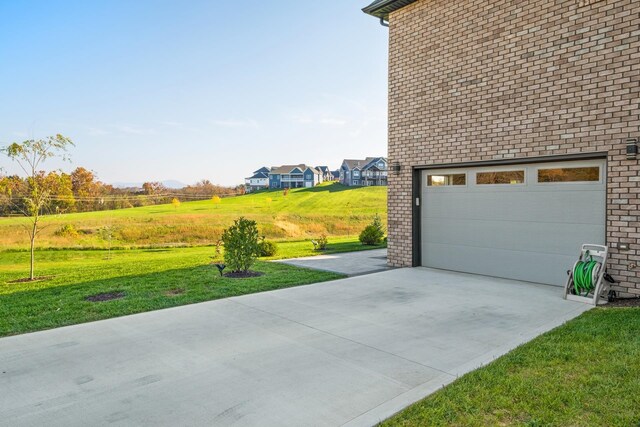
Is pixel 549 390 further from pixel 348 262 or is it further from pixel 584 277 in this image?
pixel 348 262

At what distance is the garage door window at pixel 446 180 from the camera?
8477mm

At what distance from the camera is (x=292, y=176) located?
8038 cm

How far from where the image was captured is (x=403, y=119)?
9250mm

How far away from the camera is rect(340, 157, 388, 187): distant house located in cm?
6944

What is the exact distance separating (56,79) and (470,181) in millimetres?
19998

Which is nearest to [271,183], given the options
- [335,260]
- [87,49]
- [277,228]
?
[277,228]

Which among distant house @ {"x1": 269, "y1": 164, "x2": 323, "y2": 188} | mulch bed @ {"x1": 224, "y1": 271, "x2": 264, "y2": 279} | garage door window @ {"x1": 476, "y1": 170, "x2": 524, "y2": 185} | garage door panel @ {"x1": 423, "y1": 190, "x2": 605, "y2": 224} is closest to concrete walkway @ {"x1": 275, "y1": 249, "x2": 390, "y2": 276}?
mulch bed @ {"x1": 224, "y1": 271, "x2": 264, "y2": 279}

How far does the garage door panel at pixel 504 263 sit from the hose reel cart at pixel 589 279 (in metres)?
0.56

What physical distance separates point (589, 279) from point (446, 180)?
3.64 meters

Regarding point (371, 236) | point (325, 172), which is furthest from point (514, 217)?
point (325, 172)

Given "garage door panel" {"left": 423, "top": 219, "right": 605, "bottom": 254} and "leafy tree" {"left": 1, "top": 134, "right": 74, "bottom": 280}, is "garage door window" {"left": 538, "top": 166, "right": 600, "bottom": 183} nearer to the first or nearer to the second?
"garage door panel" {"left": 423, "top": 219, "right": 605, "bottom": 254}

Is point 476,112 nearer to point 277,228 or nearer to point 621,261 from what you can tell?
point 621,261

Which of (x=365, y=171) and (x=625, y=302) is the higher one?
(x=365, y=171)

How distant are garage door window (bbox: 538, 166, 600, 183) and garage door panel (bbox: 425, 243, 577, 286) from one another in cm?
135
